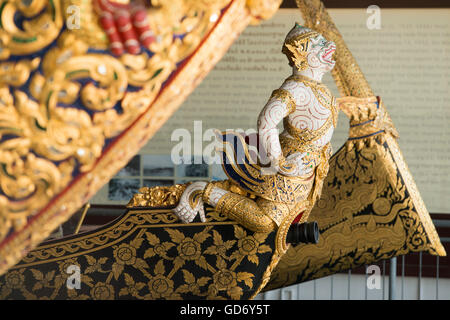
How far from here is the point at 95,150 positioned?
0.58m

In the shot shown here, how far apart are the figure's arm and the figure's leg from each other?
21 cm

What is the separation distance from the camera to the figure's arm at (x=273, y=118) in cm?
184

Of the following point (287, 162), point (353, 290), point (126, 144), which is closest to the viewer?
point (126, 144)

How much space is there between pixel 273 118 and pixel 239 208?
0.36 metres

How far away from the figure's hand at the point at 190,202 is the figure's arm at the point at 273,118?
0.29 meters

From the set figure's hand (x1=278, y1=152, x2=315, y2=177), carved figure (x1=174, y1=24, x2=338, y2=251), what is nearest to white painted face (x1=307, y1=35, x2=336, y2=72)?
carved figure (x1=174, y1=24, x2=338, y2=251)

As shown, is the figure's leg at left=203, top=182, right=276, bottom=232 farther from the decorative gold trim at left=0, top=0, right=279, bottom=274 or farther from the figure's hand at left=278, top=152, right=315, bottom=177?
the decorative gold trim at left=0, top=0, right=279, bottom=274

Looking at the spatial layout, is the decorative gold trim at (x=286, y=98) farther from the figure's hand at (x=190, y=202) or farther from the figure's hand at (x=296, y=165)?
the figure's hand at (x=190, y=202)

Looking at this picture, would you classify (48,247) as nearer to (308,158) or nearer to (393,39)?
(308,158)

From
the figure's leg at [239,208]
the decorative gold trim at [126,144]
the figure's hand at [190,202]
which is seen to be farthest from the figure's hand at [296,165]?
the decorative gold trim at [126,144]

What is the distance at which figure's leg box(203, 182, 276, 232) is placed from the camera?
194cm

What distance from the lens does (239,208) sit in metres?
1.96

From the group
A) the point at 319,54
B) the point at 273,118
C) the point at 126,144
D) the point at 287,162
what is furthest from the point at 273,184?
the point at 126,144

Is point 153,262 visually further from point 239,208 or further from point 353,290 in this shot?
point 353,290
